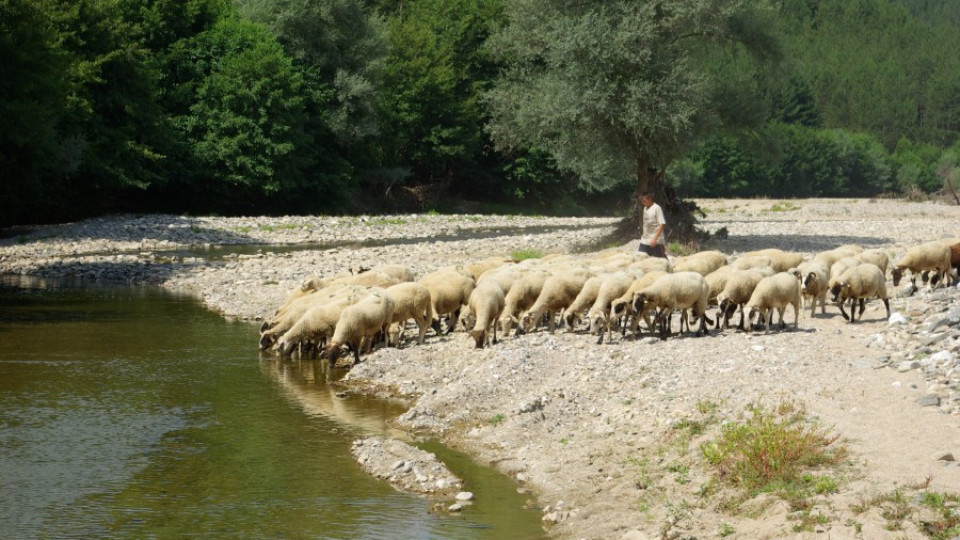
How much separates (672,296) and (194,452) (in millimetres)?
7469

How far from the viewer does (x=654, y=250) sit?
22.4 metres

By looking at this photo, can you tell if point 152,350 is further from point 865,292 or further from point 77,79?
point 77,79

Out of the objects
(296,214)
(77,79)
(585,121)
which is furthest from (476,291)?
(296,214)

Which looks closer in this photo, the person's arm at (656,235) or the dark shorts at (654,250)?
the person's arm at (656,235)

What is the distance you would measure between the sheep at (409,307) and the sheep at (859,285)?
6809mm

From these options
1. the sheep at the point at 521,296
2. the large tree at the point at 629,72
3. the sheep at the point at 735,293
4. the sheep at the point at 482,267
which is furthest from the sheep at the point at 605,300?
the large tree at the point at 629,72

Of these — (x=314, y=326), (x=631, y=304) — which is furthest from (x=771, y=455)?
(x=314, y=326)

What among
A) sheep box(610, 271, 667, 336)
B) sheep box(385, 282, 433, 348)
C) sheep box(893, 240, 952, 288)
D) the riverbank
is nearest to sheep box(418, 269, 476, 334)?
sheep box(385, 282, 433, 348)

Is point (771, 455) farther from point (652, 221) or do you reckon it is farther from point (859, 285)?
point (652, 221)

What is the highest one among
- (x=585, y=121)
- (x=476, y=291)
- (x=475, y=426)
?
(x=585, y=121)

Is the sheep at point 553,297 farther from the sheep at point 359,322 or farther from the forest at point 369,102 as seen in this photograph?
the forest at point 369,102

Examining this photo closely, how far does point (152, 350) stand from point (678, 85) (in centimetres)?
2016

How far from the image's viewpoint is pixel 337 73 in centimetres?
6003

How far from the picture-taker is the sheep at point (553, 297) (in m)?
18.1
